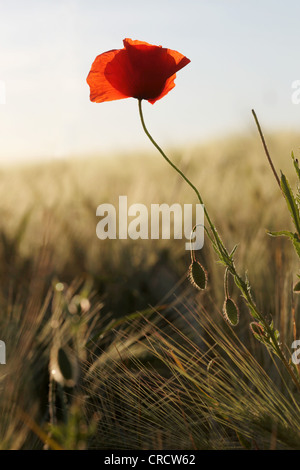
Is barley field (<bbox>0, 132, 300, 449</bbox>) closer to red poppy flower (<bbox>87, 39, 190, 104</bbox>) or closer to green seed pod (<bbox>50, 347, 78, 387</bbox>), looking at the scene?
green seed pod (<bbox>50, 347, 78, 387</bbox>)

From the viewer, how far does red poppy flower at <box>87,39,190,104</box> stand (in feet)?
2.12

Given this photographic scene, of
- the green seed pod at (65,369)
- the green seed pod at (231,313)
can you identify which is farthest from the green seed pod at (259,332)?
the green seed pod at (65,369)

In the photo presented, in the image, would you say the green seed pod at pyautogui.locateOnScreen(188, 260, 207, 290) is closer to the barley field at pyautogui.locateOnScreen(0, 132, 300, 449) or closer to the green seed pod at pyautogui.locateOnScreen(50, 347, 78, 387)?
the barley field at pyautogui.locateOnScreen(0, 132, 300, 449)

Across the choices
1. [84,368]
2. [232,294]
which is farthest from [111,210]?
[84,368]

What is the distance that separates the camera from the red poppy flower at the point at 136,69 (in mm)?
646

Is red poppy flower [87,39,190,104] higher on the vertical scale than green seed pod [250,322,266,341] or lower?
higher

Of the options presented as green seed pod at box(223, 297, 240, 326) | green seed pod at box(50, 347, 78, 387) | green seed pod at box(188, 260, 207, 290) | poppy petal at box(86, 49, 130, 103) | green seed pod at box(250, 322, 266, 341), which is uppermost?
poppy petal at box(86, 49, 130, 103)

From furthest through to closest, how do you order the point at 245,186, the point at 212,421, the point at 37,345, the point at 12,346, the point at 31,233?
the point at 245,186 < the point at 31,233 < the point at 37,345 < the point at 12,346 < the point at 212,421

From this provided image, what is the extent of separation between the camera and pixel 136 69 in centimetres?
65

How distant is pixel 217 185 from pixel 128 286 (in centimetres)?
97

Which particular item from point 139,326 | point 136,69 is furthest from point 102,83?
point 139,326

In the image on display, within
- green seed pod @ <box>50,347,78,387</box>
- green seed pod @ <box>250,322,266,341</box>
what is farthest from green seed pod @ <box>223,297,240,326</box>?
green seed pod @ <box>50,347,78,387</box>

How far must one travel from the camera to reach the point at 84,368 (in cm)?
81

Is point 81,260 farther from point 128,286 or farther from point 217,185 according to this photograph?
point 217,185
